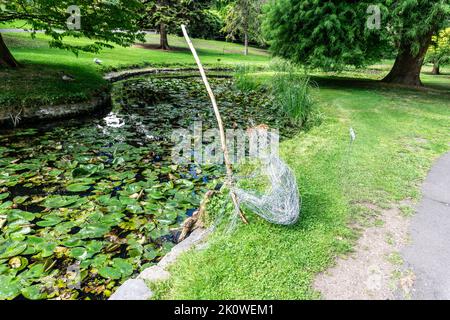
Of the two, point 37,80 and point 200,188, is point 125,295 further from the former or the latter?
point 37,80

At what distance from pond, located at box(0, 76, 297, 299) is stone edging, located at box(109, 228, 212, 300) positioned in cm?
38

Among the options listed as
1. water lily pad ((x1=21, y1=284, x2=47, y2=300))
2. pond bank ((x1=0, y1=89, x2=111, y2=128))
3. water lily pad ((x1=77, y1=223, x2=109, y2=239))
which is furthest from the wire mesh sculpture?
pond bank ((x1=0, y1=89, x2=111, y2=128))

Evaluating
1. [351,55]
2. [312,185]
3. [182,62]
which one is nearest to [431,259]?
[312,185]

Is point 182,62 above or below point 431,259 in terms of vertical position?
above

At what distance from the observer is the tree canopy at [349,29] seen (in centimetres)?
1060

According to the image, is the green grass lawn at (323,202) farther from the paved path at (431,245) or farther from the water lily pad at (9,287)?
the water lily pad at (9,287)

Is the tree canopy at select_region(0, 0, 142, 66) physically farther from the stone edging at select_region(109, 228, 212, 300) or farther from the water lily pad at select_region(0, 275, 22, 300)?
the stone edging at select_region(109, 228, 212, 300)

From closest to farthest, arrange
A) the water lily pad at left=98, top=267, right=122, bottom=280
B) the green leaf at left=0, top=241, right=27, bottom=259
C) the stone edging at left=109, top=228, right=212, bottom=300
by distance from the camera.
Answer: the stone edging at left=109, top=228, right=212, bottom=300 < the water lily pad at left=98, top=267, right=122, bottom=280 < the green leaf at left=0, top=241, right=27, bottom=259

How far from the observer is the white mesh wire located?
343 centimetres

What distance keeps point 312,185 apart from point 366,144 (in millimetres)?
2637

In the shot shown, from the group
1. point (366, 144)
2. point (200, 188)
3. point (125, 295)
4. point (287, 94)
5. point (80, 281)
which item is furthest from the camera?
point (287, 94)

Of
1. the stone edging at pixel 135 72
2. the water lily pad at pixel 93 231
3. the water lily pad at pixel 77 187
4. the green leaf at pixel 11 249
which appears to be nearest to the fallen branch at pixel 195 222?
the water lily pad at pixel 93 231

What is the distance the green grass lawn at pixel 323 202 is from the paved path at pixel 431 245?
282 mm

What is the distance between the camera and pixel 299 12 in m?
11.8
